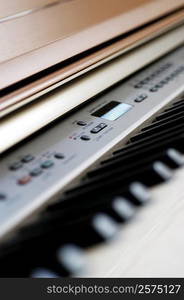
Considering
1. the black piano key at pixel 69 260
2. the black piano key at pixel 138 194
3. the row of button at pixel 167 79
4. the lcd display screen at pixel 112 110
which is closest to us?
the black piano key at pixel 69 260

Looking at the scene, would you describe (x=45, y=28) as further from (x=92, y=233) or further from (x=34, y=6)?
(x=92, y=233)

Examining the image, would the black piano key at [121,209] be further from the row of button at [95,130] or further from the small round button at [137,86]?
the small round button at [137,86]

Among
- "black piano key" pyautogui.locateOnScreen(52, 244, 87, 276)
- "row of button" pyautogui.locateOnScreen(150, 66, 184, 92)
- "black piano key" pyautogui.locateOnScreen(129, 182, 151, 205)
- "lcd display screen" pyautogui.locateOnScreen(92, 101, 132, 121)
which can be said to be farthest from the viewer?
"row of button" pyautogui.locateOnScreen(150, 66, 184, 92)

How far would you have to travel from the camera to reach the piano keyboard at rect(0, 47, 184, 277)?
1.88 feet

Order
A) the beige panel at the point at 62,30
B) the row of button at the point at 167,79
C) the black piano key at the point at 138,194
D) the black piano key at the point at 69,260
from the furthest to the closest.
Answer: the row of button at the point at 167,79 → the beige panel at the point at 62,30 → the black piano key at the point at 138,194 → the black piano key at the point at 69,260

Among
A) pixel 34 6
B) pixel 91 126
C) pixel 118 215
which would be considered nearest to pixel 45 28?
pixel 34 6

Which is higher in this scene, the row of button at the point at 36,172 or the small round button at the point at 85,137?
the small round button at the point at 85,137

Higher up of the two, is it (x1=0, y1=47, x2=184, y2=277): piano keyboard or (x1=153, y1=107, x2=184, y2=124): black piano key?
(x1=153, y1=107, x2=184, y2=124): black piano key

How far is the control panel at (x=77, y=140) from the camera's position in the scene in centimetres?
67

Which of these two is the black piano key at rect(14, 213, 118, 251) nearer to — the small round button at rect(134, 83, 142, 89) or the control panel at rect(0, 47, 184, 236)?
the control panel at rect(0, 47, 184, 236)

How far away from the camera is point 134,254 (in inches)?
24.0

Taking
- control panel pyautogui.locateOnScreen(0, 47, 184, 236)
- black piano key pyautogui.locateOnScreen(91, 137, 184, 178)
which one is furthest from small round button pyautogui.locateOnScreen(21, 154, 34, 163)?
black piano key pyautogui.locateOnScreen(91, 137, 184, 178)

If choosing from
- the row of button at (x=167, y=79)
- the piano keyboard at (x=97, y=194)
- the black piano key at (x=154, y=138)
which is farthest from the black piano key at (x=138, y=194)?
the row of button at (x=167, y=79)

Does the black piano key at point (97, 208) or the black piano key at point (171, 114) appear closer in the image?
the black piano key at point (97, 208)
